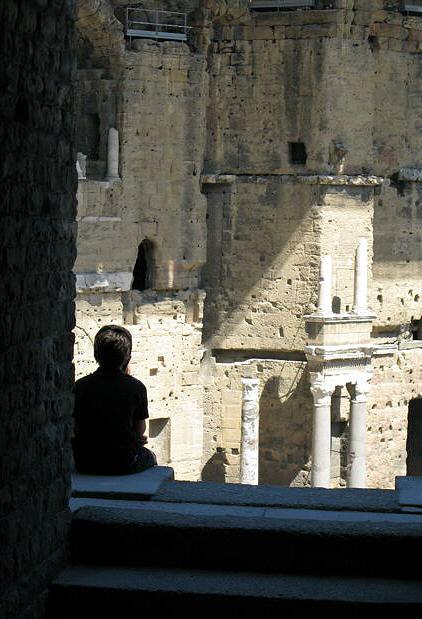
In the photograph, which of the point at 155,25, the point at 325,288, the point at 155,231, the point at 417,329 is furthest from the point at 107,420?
the point at 417,329

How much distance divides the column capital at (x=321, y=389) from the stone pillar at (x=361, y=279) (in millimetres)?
1198

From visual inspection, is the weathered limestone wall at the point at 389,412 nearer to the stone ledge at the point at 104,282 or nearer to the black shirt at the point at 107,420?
the stone ledge at the point at 104,282

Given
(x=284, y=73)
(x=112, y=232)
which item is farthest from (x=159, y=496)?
(x=284, y=73)

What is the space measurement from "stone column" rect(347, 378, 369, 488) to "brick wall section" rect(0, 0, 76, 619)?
1683 cm

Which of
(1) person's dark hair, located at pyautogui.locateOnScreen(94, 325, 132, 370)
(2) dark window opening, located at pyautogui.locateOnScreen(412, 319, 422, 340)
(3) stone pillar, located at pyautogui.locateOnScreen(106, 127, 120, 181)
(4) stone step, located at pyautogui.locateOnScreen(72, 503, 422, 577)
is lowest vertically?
(2) dark window opening, located at pyautogui.locateOnScreen(412, 319, 422, 340)

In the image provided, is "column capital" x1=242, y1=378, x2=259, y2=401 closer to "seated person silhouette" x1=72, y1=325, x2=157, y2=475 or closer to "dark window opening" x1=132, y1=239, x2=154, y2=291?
"dark window opening" x1=132, y1=239, x2=154, y2=291

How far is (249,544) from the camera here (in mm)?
7406

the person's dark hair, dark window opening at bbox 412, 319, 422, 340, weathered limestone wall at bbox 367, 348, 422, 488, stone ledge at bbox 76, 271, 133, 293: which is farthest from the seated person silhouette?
dark window opening at bbox 412, 319, 422, 340

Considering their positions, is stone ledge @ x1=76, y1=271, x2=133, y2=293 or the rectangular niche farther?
the rectangular niche

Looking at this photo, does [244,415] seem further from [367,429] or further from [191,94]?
[191,94]

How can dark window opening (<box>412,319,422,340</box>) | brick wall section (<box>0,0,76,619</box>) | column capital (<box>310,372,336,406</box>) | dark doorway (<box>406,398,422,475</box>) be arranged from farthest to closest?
dark doorway (<box>406,398,422,475</box>) < dark window opening (<box>412,319,422,340</box>) < column capital (<box>310,372,336,406</box>) < brick wall section (<box>0,0,76,619</box>)

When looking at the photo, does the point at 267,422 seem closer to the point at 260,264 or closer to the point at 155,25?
the point at 260,264

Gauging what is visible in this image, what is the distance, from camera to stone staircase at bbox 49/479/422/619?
7023 mm

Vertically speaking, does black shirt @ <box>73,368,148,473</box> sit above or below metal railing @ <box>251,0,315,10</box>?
below
